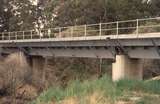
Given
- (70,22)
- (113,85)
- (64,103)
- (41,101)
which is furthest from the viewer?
(70,22)

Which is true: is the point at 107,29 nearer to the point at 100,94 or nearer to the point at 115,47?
the point at 115,47

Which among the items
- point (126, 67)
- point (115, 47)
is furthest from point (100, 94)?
point (115, 47)

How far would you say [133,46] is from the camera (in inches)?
1097

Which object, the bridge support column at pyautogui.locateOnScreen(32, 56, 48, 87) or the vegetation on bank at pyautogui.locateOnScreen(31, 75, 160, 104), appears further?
the bridge support column at pyautogui.locateOnScreen(32, 56, 48, 87)

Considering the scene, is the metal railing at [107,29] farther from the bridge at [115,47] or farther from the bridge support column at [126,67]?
the bridge support column at [126,67]

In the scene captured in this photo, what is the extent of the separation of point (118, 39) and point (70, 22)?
1239 inches

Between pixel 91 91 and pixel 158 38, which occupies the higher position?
pixel 158 38

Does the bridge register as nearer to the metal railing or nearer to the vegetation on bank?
the metal railing

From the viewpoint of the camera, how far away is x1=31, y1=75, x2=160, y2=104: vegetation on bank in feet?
40.5

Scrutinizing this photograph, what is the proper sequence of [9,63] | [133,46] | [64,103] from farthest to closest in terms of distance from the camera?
[9,63], [133,46], [64,103]

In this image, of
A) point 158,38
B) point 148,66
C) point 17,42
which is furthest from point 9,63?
point 158,38

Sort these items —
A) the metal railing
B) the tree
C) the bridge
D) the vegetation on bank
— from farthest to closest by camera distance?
the tree
the metal railing
the bridge
the vegetation on bank

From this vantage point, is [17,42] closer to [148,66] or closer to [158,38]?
[148,66]

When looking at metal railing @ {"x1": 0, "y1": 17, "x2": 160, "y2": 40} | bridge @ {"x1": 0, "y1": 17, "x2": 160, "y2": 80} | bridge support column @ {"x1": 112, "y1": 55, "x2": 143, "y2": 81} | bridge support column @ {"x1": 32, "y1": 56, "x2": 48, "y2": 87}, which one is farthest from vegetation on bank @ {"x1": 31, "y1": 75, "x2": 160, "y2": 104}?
bridge support column @ {"x1": 32, "y1": 56, "x2": 48, "y2": 87}
